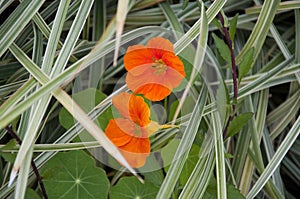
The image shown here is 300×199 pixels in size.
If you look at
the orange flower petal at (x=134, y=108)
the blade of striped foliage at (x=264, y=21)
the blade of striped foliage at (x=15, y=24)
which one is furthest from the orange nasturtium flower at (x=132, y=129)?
the blade of striped foliage at (x=264, y=21)

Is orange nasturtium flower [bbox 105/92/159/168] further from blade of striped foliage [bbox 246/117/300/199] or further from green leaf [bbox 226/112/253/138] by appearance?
blade of striped foliage [bbox 246/117/300/199]

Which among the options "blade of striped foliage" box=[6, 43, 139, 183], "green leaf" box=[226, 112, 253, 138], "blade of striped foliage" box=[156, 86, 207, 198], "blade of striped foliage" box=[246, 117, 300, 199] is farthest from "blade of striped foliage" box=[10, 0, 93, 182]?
"blade of striped foliage" box=[246, 117, 300, 199]

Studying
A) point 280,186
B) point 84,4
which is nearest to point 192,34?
point 84,4

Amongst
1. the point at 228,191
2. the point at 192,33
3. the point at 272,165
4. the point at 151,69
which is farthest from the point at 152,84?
the point at 272,165

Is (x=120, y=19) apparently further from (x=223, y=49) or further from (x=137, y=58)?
(x=223, y=49)

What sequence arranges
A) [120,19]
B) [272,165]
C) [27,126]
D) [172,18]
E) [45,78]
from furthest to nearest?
1. [172,18]
2. [272,165]
3. [27,126]
4. [45,78]
5. [120,19]

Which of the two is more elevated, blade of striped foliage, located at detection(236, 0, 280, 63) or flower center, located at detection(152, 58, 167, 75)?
flower center, located at detection(152, 58, 167, 75)
